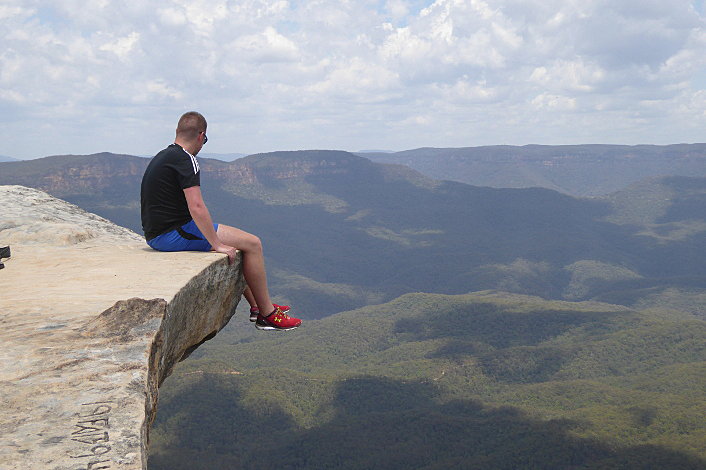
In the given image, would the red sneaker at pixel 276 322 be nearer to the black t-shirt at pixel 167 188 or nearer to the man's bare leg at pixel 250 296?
the man's bare leg at pixel 250 296

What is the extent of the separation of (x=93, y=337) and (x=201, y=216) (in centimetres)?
378

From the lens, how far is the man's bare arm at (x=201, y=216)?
1016 cm

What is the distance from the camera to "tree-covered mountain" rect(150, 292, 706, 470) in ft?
320

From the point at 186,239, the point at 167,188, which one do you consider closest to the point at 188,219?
the point at 186,239

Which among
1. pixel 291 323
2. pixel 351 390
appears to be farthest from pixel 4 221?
pixel 351 390

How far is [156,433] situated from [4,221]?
11413 centimetres

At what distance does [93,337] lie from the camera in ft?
22.1

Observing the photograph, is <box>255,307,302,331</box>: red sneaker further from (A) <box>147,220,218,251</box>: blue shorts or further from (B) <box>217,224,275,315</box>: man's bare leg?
(A) <box>147,220,218,251</box>: blue shorts

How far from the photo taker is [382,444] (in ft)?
369

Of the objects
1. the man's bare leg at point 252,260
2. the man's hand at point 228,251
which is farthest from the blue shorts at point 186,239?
the man's hand at point 228,251

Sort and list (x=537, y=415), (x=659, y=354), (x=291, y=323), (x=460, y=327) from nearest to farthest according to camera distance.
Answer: (x=291, y=323) → (x=537, y=415) → (x=659, y=354) → (x=460, y=327)

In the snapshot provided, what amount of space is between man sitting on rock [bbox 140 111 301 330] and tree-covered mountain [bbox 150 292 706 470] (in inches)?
3508

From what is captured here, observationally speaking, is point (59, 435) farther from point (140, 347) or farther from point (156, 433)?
point (156, 433)

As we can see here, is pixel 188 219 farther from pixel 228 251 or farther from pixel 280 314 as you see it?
pixel 280 314
